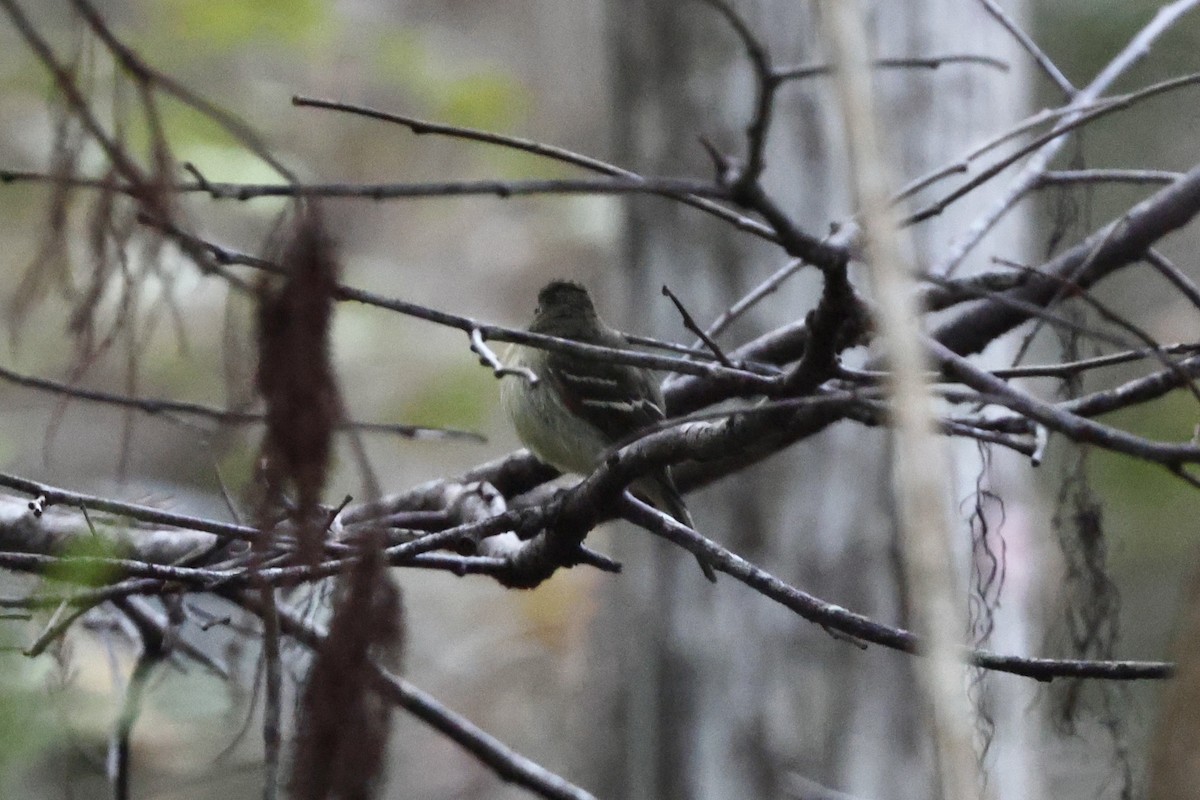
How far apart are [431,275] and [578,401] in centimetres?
684

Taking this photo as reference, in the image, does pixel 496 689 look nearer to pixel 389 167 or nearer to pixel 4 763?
A: pixel 389 167

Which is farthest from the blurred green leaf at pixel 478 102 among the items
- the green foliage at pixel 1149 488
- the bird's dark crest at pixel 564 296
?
the green foliage at pixel 1149 488

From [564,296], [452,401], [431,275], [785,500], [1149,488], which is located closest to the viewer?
[564,296]

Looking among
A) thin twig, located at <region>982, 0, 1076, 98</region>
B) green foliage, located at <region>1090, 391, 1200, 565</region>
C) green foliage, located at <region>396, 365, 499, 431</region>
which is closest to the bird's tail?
thin twig, located at <region>982, 0, 1076, 98</region>

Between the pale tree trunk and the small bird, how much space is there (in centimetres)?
42

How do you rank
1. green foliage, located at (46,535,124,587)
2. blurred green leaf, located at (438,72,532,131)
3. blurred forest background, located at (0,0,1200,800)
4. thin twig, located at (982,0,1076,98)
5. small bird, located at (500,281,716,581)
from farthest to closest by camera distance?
blurred green leaf, located at (438,72,532,131) → blurred forest background, located at (0,0,1200,800) → small bird, located at (500,281,716,581) → thin twig, located at (982,0,1076,98) → green foliage, located at (46,535,124,587)

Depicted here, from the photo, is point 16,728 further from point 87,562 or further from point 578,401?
point 578,401

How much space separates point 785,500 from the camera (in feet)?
16.0

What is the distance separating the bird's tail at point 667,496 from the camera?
3627 millimetres

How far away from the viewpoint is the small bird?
3.93 m

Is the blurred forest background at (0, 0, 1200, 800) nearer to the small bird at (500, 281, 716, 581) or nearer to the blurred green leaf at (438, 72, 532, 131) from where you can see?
the blurred green leaf at (438, 72, 532, 131)

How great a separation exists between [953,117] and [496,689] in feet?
15.8

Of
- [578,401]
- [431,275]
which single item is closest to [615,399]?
[578,401]

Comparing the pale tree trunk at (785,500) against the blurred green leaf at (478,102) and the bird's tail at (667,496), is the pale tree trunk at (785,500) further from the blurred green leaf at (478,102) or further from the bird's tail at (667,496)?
the blurred green leaf at (478,102)
